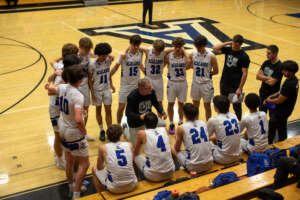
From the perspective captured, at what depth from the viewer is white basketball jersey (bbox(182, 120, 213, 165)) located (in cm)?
526

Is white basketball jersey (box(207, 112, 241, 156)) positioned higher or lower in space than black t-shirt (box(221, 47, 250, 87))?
lower

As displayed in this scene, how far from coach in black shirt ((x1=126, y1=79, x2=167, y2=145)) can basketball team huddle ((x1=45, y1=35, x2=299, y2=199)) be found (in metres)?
0.02

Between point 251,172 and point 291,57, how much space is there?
317 inches

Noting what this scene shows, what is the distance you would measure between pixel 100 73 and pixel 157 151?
2.38 meters

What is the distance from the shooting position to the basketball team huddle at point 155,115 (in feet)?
16.4

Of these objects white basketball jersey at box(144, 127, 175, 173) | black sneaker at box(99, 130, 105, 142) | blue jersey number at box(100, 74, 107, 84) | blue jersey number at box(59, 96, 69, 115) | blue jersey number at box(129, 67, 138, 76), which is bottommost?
black sneaker at box(99, 130, 105, 142)

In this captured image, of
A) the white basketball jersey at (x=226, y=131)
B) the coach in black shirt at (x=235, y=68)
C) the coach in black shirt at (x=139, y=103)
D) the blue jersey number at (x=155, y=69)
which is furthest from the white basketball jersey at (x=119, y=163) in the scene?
the coach in black shirt at (x=235, y=68)

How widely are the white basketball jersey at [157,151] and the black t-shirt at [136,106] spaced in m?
0.98

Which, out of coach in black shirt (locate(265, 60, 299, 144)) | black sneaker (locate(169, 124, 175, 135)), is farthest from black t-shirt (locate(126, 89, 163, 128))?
coach in black shirt (locate(265, 60, 299, 144))

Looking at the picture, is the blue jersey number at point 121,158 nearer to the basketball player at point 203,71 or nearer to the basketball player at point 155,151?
the basketball player at point 155,151

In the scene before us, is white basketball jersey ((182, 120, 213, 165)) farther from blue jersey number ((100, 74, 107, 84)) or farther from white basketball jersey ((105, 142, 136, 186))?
blue jersey number ((100, 74, 107, 84))

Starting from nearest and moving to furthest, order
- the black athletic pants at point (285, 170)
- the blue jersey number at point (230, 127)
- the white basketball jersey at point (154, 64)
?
the black athletic pants at point (285, 170)
the blue jersey number at point (230, 127)
the white basketball jersey at point (154, 64)

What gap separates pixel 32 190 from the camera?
5.81 meters

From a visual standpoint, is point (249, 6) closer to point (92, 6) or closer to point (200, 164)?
point (92, 6)
